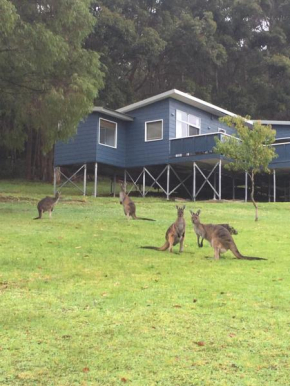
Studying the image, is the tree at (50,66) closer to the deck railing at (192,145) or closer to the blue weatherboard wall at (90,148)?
the blue weatherboard wall at (90,148)

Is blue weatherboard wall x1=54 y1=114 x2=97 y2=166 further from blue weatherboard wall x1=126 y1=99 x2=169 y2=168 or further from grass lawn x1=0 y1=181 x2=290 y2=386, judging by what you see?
grass lawn x1=0 y1=181 x2=290 y2=386

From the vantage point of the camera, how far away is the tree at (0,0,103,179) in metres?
16.6

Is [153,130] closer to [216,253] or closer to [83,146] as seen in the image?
[83,146]

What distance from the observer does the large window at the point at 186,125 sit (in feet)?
91.8

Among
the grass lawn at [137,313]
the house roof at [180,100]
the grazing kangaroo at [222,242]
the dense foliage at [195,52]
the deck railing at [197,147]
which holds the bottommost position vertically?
the grass lawn at [137,313]

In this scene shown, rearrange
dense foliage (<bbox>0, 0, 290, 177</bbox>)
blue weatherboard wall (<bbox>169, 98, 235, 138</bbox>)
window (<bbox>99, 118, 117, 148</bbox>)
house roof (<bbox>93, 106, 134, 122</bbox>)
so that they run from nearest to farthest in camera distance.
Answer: house roof (<bbox>93, 106, 134, 122</bbox>) → blue weatherboard wall (<bbox>169, 98, 235, 138</bbox>) → window (<bbox>99, 118, 117, 148</bbox>) → dense foliage (<bbox>0, 0, 290, 177</bbox>)

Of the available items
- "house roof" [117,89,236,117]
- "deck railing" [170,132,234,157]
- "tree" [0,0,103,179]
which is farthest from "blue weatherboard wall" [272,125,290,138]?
"tree" [0,0,103,179]

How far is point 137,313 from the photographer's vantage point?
5926 mm

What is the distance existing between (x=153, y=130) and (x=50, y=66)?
1166cm

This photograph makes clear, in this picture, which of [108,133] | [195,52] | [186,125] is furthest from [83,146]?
[195,52]

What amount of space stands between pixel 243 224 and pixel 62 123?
7.19m

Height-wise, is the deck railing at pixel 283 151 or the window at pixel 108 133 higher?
the window at pixel 108 133

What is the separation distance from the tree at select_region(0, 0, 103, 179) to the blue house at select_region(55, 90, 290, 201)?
8359 millimetres

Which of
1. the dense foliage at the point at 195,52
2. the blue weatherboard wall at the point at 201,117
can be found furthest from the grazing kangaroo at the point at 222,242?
the blue weatherboard wall at the point at 201,117
